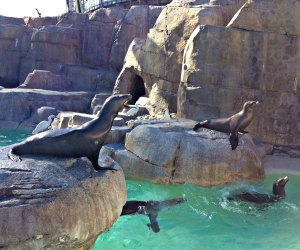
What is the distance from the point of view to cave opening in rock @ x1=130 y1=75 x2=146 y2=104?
14073mm

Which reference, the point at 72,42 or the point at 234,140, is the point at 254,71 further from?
the point at 72,42

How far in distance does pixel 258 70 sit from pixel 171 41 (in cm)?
320

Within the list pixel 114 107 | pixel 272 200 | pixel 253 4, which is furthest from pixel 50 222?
pixel 253 4

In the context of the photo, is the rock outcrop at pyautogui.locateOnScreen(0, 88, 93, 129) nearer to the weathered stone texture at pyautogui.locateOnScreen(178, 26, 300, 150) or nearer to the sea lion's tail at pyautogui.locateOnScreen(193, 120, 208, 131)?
the weathered stone texture at pyautogui.locateOnScreen(178, 26, 300, 150)

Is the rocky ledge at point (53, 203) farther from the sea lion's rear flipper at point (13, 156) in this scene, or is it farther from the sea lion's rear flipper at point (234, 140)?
the sea lion's rear flipper at point (234, 140)

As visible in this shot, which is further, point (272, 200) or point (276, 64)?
point (276, 64)

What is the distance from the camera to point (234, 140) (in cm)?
762

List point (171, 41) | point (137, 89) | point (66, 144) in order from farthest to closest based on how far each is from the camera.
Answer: point (137, 89) → point (171, 41) → point (66, 144)

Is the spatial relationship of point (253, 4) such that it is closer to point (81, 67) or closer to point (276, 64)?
point (276, 64)

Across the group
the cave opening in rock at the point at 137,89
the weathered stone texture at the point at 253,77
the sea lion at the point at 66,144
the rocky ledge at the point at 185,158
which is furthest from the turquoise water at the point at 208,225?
the cave opening in rock at the point at 137,89

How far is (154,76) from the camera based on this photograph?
1198 cm

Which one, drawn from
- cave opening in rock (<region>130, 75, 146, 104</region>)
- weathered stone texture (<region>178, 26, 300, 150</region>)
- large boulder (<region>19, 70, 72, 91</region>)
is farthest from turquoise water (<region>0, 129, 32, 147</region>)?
weathered stone texture (<region>178, 26, 300, 150</region>)

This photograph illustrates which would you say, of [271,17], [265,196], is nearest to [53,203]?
[265,196]

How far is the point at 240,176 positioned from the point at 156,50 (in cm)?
566
